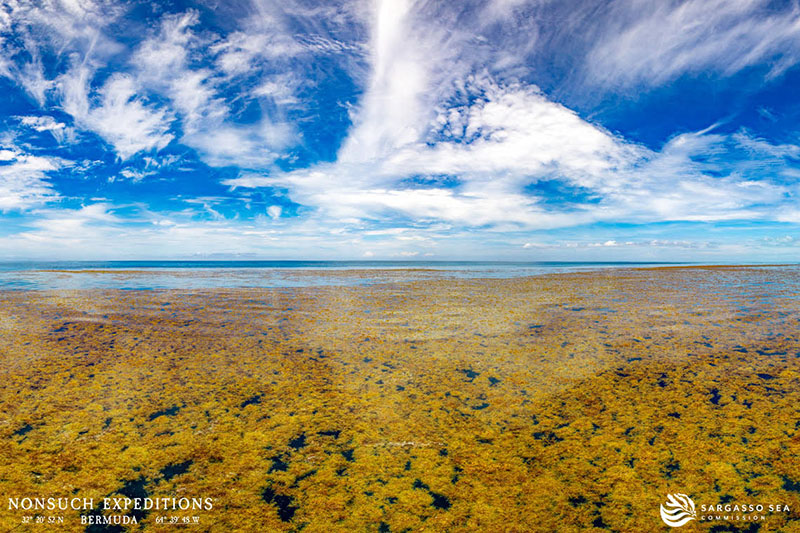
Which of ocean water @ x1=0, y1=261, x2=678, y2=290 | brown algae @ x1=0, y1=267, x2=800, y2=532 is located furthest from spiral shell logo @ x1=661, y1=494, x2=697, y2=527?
ocean water @ x1=0, y1=261, x2=678, y2=290

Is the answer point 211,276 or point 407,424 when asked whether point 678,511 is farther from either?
point 211,276

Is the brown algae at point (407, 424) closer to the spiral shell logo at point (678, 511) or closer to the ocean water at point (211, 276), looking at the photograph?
the spiral shell logo at point (678, 511)

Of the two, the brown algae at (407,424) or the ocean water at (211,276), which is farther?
the ocean water at (211,276)

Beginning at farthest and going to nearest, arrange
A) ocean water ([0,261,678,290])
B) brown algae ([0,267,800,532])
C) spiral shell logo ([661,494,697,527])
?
ocean water ([0,261,678,290]) < brown algae ([0,267,800,532]) < spiral shell logo ([661,494,697,527])

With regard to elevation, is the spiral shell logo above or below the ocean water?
below

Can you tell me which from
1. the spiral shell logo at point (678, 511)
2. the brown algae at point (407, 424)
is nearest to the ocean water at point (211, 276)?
the brown algae at point (407, 424)

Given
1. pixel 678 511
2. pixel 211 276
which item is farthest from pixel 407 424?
pixel 211 276

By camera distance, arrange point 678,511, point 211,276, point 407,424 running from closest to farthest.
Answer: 1. point 678,511
2. point 407,424
3. point 211,276

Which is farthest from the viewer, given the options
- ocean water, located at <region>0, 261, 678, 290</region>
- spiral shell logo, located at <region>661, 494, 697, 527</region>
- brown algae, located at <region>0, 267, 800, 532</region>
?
ocean water, located at <region>0, 261, 678, 290</region>

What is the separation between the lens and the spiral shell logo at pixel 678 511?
356 centimetres

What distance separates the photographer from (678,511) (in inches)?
146

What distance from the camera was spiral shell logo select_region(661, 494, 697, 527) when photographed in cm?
356

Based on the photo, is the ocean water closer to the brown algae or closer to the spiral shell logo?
the brown algae

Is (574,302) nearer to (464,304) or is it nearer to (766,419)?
(464,304)
